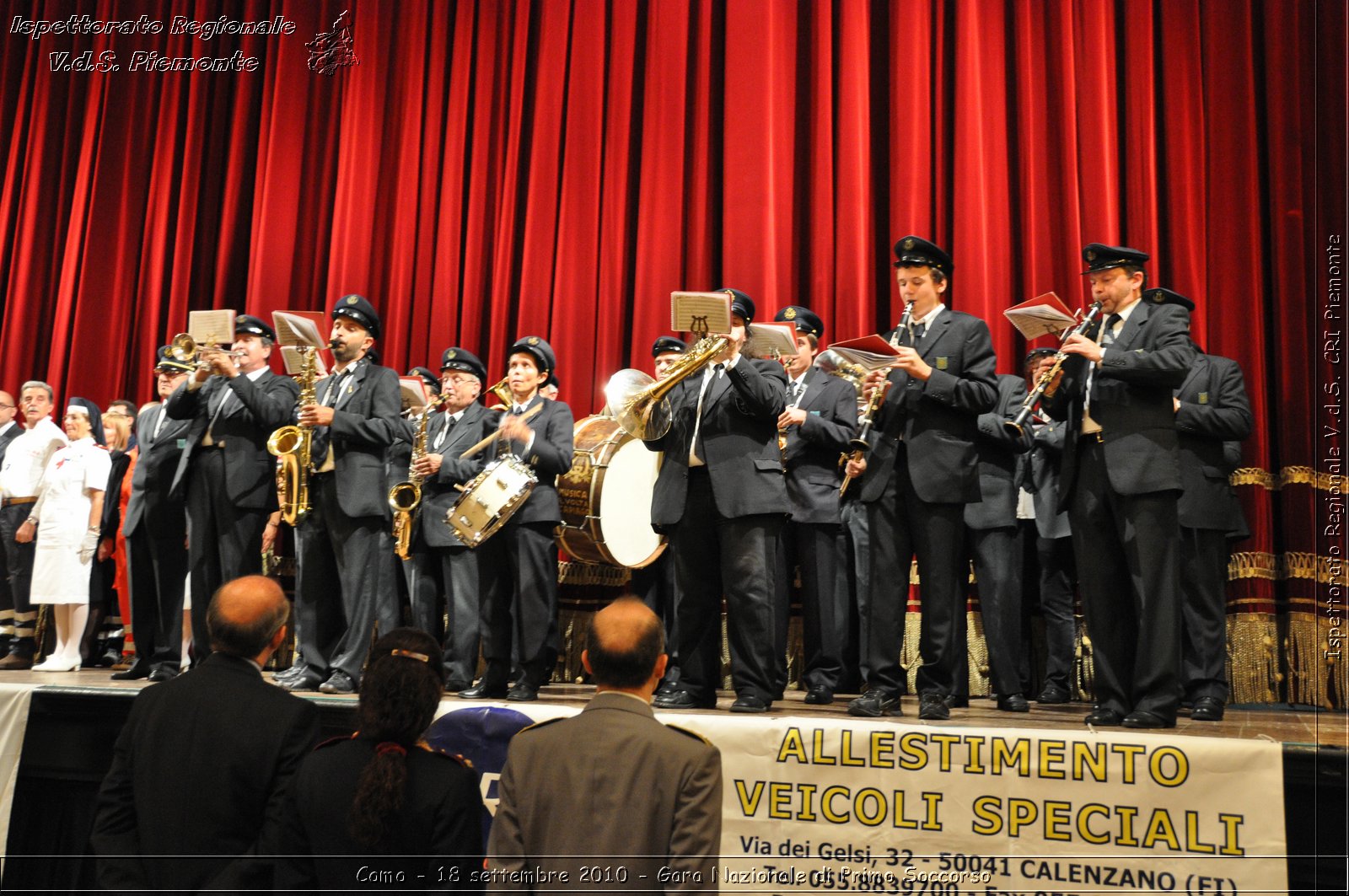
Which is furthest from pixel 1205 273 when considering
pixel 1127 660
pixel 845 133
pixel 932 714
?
pixel 932 714

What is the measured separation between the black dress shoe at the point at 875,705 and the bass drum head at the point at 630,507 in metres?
1.84

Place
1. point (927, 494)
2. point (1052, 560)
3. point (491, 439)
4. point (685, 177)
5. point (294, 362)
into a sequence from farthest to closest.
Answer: point (685, 177) → point (294, 362) → point (1052, 560) → point (491, 439) → point (927, 494)

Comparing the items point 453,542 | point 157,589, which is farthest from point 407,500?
point 157,589

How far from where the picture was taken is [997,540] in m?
6.05

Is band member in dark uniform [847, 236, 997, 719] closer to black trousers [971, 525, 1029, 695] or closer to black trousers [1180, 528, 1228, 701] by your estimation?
black trousers [971, 525, 1029, 695]

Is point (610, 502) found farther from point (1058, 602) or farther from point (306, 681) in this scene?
point (1058, 602)

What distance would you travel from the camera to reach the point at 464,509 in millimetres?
5738

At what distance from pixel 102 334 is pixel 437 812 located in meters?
8.86

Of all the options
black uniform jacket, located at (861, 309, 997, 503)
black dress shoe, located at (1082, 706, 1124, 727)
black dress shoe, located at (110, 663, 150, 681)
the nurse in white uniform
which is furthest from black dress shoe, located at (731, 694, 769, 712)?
the nurse in white uniform

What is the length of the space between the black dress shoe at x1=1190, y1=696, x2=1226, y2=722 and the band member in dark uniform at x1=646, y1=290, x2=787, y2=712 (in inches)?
74.1

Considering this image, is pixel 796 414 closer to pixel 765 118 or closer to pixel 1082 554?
pixel 1082 554

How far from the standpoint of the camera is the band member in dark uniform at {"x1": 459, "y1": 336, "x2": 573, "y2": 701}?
5699 millimetres

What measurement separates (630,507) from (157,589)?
2.83m

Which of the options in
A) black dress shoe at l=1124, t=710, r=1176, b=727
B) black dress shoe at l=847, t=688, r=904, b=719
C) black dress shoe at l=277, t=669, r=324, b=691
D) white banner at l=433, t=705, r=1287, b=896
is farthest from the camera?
black dress shoe at l=277, t=669, r=324, b=691
